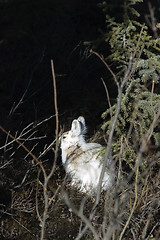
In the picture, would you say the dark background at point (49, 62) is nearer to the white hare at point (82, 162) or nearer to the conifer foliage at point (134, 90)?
the conifer foliage at point (134, 90)

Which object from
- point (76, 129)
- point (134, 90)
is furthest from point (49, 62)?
point (134, 90)

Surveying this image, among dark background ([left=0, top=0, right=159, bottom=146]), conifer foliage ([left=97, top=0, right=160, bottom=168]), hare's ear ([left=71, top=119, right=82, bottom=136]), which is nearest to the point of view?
conifer foliage ([left=97, top=0, right=160, bottom=168])

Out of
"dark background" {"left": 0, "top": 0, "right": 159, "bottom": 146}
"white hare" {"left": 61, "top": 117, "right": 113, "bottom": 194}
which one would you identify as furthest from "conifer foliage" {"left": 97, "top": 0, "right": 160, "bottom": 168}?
"dark background" {"left": 0, "top": 0, "right": 159, "bottom": 146}

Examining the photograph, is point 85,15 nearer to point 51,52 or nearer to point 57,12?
point 57,12

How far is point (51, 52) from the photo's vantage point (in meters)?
11.2

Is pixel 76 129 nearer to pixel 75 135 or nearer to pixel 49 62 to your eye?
pixel 75 135

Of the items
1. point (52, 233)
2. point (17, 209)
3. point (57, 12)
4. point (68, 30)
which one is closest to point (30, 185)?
point (17, 209)

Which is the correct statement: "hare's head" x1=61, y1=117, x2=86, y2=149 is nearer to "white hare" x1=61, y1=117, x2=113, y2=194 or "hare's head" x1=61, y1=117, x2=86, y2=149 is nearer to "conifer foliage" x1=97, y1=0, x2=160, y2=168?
"white hare" x1=61, y1=117, x2=113, y2=194

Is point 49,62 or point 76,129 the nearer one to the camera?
point 76,129

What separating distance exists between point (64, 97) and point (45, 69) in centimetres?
87

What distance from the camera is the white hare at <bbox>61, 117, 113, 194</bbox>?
6496mm

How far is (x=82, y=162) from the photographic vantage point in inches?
262

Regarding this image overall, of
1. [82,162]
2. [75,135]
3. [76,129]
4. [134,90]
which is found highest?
[134,90]

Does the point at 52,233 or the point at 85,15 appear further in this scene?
the point at 85,15
